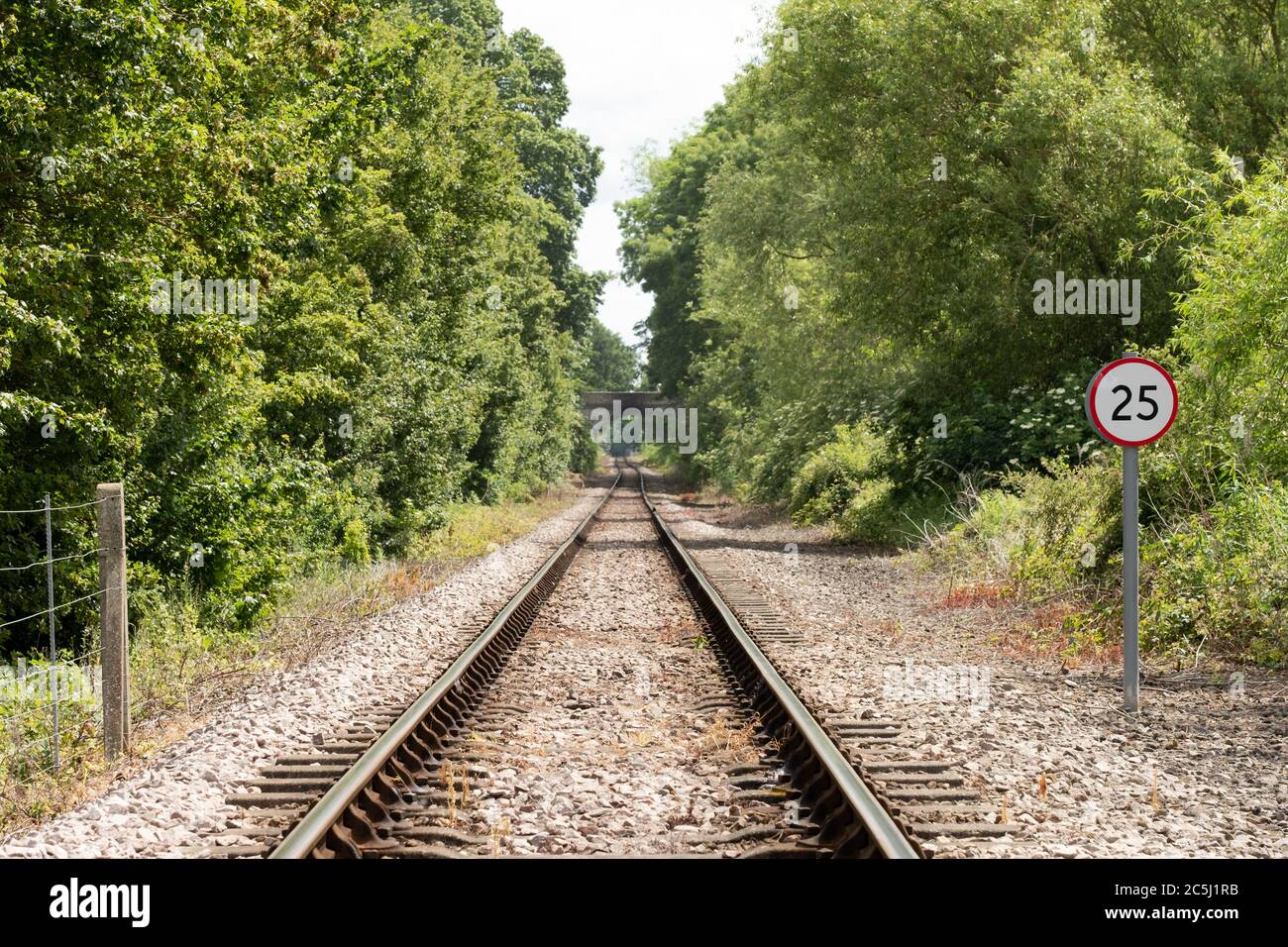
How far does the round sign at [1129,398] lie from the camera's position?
320 inches

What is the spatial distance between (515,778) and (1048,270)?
52.5 ft

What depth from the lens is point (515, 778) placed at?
6.46 m

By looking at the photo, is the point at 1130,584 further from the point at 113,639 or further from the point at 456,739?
the point at 113,639

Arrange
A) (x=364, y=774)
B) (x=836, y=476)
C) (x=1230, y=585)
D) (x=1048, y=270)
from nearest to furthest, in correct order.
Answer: (x=364, y=774) < (x=1230, y=585) < (x=1048, y=270) < (x=836, y=476)

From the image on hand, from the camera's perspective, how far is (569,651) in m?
10.9

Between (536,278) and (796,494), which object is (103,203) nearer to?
(796,494)

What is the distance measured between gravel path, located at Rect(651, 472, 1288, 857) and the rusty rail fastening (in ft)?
1.15

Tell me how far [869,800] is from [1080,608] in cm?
729

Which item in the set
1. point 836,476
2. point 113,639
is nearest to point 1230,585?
point 113,639

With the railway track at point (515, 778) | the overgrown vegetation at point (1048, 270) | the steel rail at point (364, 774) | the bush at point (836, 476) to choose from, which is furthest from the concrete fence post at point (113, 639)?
the bush at point (836, 476)

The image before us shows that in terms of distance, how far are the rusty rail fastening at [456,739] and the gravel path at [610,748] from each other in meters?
0.21

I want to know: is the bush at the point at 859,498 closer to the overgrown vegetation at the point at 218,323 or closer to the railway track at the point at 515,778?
the overgrown vegetation at the point at 218,323

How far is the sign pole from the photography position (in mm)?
8156
